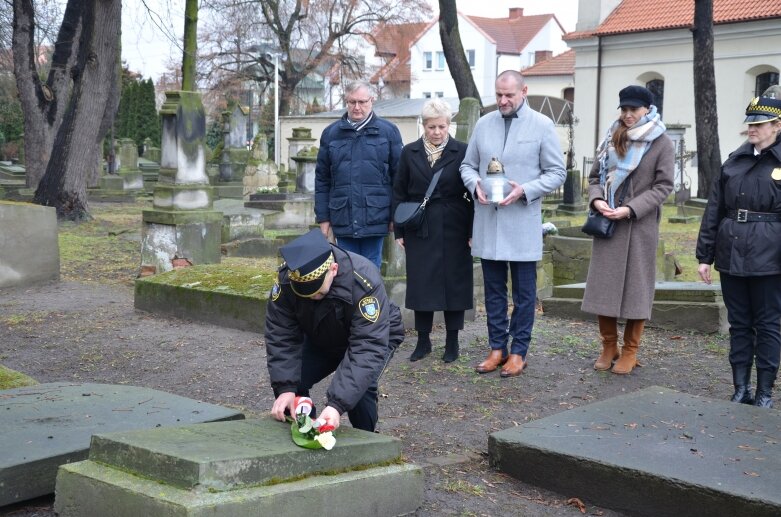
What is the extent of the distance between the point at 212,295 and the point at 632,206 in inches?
155

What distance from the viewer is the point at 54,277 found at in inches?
434

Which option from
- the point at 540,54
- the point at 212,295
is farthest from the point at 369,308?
the point at 540,54

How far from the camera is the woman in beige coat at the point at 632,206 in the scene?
653 cm

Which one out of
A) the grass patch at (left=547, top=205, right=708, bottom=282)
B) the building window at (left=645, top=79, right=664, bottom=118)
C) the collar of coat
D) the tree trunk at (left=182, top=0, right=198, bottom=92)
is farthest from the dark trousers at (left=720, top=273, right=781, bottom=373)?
the building window at (left=645, top=79, right=664, bottom=118)

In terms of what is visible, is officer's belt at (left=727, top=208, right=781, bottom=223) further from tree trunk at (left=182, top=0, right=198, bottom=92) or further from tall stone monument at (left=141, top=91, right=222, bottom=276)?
tree trunk at (left=182, top=0, right=198, bottom=92)

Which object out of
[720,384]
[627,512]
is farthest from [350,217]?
[627,512]

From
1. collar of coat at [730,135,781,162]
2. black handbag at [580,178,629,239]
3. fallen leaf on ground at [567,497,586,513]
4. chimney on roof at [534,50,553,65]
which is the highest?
chimney on roof at [534,50,553,65]

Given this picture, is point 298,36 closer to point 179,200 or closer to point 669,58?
point 669,58

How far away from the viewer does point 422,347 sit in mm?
7250

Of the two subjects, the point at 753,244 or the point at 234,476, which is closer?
the point at 234,476

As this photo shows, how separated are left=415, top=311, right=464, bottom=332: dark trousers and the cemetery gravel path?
0.82 feet

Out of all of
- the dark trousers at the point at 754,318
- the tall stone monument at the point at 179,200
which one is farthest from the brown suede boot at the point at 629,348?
the tall stone monument at the point at 179,200

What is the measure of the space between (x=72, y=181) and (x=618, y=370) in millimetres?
13040

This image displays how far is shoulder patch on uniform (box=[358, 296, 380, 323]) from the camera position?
4324 millimetres
